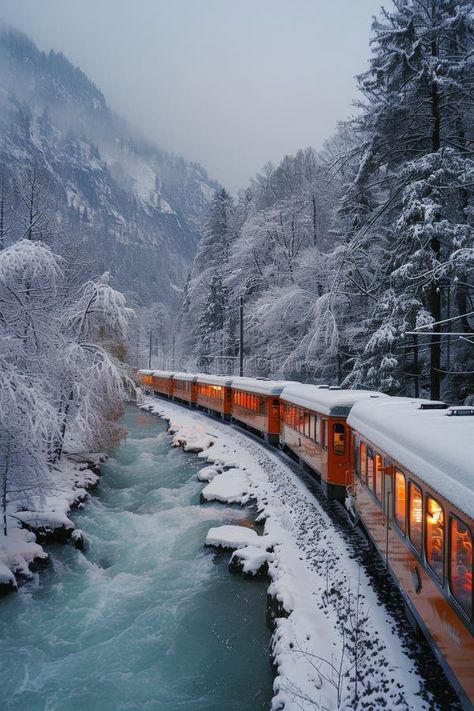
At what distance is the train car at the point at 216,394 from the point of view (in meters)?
27.5

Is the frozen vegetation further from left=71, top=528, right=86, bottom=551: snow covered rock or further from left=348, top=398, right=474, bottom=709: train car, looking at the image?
left=348, top=398, right=474, bottom=709: train car

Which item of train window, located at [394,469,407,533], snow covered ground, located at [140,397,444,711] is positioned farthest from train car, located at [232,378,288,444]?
train window, located at [394,469,407,533]

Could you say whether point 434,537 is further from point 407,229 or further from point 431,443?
point 407,229

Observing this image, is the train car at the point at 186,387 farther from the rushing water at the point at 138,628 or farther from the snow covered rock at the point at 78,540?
the snow covered rock at the point at 78,540

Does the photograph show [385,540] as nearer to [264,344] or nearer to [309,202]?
[309,202]

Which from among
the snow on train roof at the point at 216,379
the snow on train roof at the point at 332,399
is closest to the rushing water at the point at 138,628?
the snow on train roof at the point at 332,399

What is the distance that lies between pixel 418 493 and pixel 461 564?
1265 mm

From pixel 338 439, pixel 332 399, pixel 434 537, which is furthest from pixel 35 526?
pixel 434 537

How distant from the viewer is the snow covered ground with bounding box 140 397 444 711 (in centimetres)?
552

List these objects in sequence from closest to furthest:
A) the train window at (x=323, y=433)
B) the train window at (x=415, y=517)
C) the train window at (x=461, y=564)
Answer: the train window at (x=461, y=564)
the train window at (x=415, y=517)
the train window at (x=323, y=433)

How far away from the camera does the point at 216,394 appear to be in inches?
1165

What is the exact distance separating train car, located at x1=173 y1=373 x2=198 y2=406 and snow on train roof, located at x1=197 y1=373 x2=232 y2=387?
6.65 ft

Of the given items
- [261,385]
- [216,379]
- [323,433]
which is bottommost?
[323,433]

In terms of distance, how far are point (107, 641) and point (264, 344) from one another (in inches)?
1131
